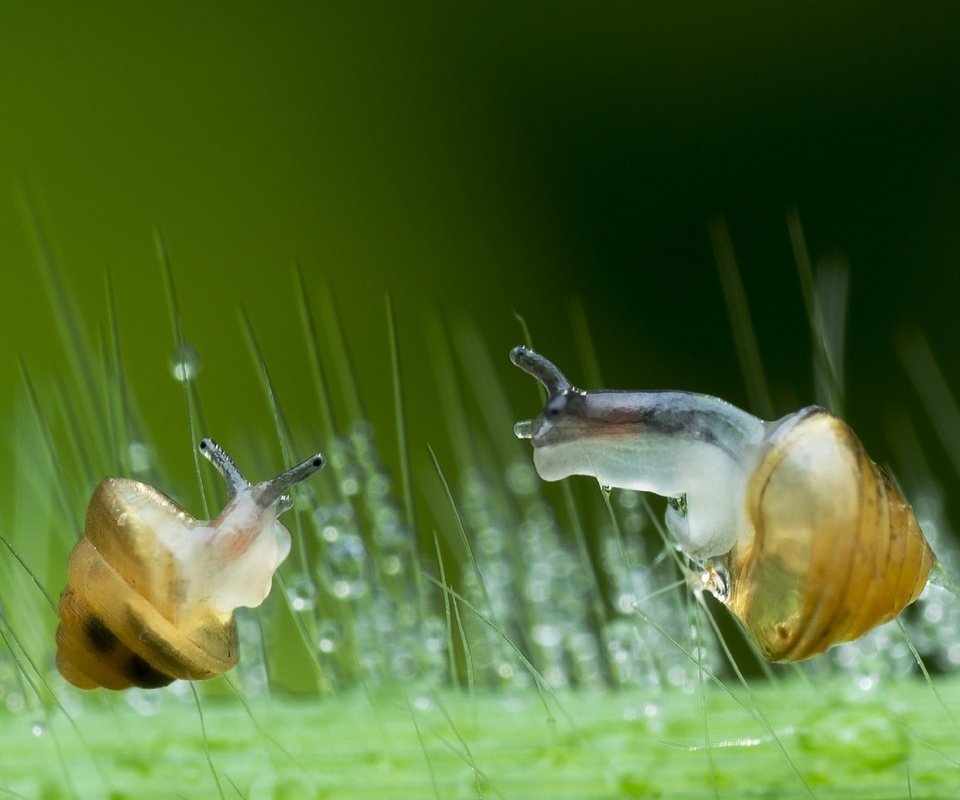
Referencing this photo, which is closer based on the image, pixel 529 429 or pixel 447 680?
pixel 529 429

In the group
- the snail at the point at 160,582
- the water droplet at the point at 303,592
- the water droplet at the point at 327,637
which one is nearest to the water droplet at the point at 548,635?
the water droplet at the point at 327,637

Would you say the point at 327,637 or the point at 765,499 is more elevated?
the point at 765,499

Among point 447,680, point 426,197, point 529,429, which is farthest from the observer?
point 426,197

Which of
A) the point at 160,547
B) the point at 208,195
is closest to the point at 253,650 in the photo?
the point at 160,547

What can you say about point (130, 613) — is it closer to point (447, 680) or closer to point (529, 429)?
point (529, 429)

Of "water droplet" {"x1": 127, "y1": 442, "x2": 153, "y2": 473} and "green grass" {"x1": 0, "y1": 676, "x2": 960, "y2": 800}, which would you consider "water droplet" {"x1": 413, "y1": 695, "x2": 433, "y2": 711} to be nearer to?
"green grass" {"x1": 0, "y1": 676, "x2": 960, "y2": 800}

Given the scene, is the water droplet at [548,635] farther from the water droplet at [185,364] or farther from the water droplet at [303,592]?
the water droplet at [185,364]

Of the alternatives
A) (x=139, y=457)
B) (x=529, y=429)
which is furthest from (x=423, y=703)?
(x=529, y=429)
